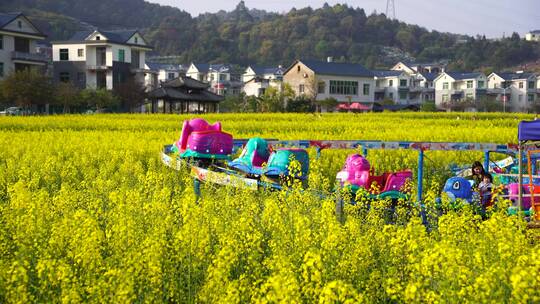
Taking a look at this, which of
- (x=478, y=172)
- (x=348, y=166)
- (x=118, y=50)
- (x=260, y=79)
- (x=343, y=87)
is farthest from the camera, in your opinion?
(x=260, y=79)

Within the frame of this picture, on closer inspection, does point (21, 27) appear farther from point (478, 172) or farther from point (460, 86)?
point (460, 86)

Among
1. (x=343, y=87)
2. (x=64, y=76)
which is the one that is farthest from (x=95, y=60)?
(x=343, y=87)

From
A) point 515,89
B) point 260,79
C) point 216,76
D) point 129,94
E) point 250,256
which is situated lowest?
point 250,256

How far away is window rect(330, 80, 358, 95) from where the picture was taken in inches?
2389

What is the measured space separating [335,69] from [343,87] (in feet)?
6.86

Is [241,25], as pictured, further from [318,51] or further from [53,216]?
[53,216]

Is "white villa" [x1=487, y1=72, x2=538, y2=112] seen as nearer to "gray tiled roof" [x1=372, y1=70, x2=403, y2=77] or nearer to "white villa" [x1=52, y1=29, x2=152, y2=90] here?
"gray tiled roof" [x1=372, y1=70, x2=403, y2=77]

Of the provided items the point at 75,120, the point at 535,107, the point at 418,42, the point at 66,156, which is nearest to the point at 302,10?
the point at 418,42

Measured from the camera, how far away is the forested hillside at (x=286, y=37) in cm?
11206

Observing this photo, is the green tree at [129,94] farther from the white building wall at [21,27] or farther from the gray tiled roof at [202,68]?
the gray tiled roof at [202,68]

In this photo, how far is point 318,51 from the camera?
405ft

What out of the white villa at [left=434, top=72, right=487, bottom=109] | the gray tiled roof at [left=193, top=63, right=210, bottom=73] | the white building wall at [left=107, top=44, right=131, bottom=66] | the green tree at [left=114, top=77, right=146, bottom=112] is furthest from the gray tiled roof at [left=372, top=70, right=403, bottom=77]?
the green tree at [left=114, top=77, right=146, bottom=112]

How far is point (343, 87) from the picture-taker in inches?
2414

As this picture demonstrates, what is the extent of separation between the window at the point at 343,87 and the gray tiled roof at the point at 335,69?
89 centimetres
